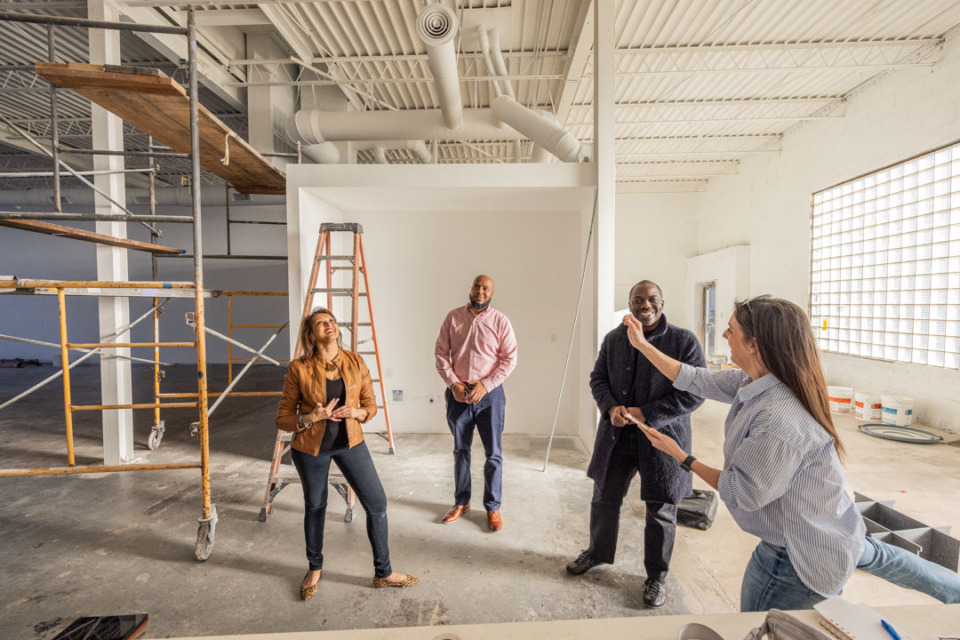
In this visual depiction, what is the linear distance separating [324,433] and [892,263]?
7.69 meters

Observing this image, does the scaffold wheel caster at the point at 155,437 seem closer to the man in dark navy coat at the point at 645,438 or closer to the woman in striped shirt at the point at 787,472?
the man in dark navy coat at the point at 645,438

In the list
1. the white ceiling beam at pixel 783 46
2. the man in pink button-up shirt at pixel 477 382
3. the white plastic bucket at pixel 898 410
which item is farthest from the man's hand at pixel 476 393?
the white plastic bucket at pixel 898 410

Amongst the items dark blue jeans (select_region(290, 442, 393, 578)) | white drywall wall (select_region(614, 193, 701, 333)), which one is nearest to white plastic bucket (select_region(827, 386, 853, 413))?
white drywall wall (select_region(614, 193, 701, 333))

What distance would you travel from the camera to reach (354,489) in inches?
84.9

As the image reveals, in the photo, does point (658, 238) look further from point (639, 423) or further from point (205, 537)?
point (205, 537)

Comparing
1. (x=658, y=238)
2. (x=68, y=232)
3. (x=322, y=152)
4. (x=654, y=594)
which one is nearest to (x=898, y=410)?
(x=654, y=594)

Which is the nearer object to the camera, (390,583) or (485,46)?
(390,583)

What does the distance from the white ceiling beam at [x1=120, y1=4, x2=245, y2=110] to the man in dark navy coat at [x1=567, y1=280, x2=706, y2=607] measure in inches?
205

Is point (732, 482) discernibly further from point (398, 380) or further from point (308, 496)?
point (398, 380)

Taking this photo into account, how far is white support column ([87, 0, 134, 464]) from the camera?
3730mm

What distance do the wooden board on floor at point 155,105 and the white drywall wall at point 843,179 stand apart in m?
7.61

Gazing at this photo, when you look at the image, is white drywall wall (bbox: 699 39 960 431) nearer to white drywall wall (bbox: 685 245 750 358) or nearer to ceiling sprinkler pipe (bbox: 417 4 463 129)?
white drywall wall (bbox: 685 245 750 358)

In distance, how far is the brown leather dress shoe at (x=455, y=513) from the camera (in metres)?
2.90

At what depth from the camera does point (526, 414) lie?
479 centimetres
